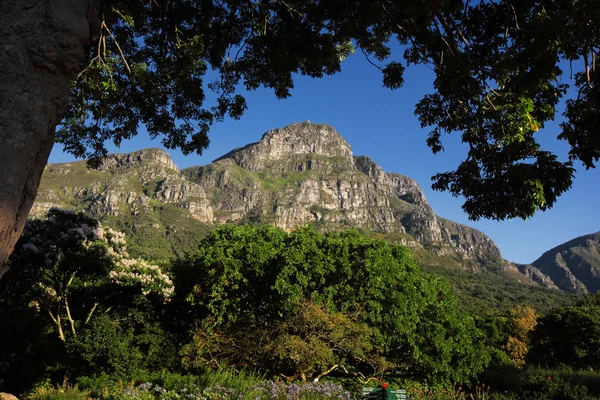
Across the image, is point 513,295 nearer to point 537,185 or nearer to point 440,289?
point 440,289

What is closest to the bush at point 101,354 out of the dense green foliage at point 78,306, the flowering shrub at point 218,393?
the dense green foliage at point 78,306

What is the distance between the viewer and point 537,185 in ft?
14.0

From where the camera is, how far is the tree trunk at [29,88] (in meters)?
2.19

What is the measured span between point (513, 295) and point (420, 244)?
69.9 meters

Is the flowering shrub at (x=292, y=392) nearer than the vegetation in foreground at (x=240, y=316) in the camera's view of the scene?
Yes

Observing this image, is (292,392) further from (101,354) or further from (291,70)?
(101,354)

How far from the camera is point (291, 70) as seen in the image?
745cm

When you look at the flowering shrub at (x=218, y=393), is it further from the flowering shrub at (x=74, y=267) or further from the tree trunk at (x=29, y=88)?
the flowering shrub at (x=74, y=267)

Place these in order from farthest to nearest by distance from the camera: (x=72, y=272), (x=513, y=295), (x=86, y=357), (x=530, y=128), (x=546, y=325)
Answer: (x=513, y=295) < (x=546, y=325) < (x=72, y=272) < (x=86, y=357) < (x=530, y=128)

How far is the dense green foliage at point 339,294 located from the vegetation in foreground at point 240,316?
55 mm

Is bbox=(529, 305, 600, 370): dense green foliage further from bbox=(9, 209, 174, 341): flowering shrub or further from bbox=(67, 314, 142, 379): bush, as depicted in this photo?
bbox=(9, 209, 174, 341): flowering shrub

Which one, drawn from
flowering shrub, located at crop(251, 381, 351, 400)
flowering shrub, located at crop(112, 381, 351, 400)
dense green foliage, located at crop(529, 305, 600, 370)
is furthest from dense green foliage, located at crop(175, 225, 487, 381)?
dense green foliage, located at crop(529, 305, 600, 370)

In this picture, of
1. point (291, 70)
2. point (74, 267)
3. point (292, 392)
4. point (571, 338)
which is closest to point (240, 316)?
point (74, 267)

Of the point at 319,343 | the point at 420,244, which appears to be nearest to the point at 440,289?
the point at 319,343
